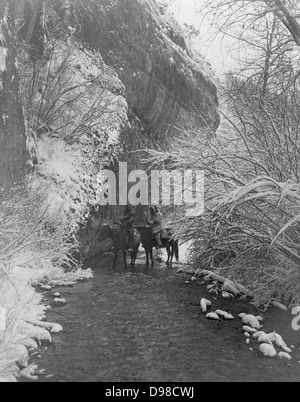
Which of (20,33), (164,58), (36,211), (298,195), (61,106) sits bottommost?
(36,211)

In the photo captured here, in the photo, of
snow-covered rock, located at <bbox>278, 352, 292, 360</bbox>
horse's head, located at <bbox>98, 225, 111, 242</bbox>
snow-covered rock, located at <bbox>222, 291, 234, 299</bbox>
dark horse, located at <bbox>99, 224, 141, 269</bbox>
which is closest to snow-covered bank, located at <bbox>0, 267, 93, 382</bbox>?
dark horse, located at <bbox>99, 224, 141, 269</bbox>

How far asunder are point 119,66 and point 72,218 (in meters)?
9.00

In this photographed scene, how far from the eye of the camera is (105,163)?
14672 mm

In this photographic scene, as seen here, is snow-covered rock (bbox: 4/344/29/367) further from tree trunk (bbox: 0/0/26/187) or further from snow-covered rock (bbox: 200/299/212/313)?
tree trunk (bbox: 0/0/26/187)

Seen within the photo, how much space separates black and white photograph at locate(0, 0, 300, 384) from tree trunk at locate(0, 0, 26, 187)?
2.2 inches

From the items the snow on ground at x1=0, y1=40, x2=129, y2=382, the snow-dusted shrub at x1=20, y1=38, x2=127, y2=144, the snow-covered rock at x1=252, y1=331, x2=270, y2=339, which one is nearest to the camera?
the snow on ground at x1=0, y1=40, x2=129, y2=382

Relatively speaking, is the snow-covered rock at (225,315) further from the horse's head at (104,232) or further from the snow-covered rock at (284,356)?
the horse's head at (104,232)

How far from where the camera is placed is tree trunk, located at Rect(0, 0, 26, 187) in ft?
31.7

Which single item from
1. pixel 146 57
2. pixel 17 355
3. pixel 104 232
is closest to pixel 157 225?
pixel 104 232

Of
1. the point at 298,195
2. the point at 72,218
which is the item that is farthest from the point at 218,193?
the point at 72,218

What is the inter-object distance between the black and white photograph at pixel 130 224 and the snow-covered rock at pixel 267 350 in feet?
0.07

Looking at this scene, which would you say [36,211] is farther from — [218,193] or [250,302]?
[250,302]

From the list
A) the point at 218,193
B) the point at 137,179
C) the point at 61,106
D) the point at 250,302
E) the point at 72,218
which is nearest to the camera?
the point at 218,193

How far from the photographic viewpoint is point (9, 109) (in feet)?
33.1
